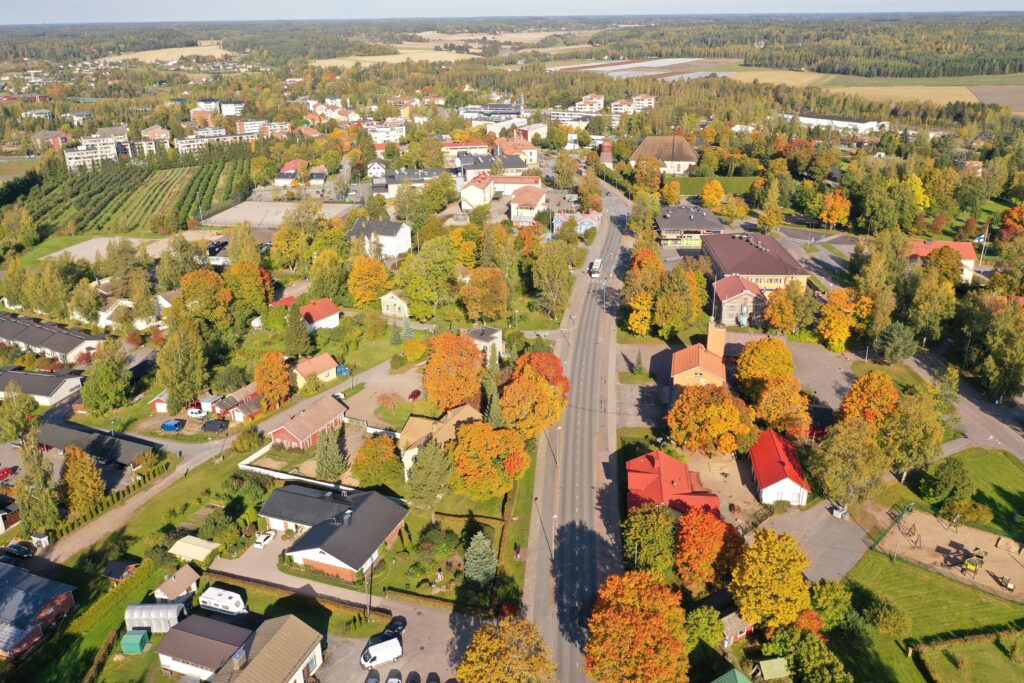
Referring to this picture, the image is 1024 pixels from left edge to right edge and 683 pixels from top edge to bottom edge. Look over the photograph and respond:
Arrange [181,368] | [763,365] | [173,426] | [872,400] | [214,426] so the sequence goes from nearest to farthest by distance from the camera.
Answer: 1. [872,400]
2. [763,365]
3. [214,426]
4. [173,426]
5. [181,368]

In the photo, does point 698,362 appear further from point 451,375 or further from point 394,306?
point 394,306

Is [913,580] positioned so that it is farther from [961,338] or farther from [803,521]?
[961,338]

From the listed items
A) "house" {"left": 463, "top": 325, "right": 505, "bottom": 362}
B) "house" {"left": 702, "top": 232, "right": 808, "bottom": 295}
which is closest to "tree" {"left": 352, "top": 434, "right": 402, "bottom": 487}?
"house" {"left": 463, "top": 325, "right": 505, "bottom": 362}

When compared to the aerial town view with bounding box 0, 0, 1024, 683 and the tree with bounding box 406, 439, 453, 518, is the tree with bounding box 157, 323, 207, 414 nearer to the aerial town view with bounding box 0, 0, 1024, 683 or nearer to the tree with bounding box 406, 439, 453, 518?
the aerial town view with bounding box 0, 0, 1024, 683

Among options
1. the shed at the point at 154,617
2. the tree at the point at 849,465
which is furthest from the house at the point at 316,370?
the tree at the point at 849,465

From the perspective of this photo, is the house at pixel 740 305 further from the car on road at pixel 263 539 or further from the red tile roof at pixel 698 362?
the car on road at pixel 263 539

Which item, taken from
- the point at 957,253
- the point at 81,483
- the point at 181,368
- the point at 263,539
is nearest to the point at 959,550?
the point at 263,539

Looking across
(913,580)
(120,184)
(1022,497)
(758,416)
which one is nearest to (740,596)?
(913,580)
